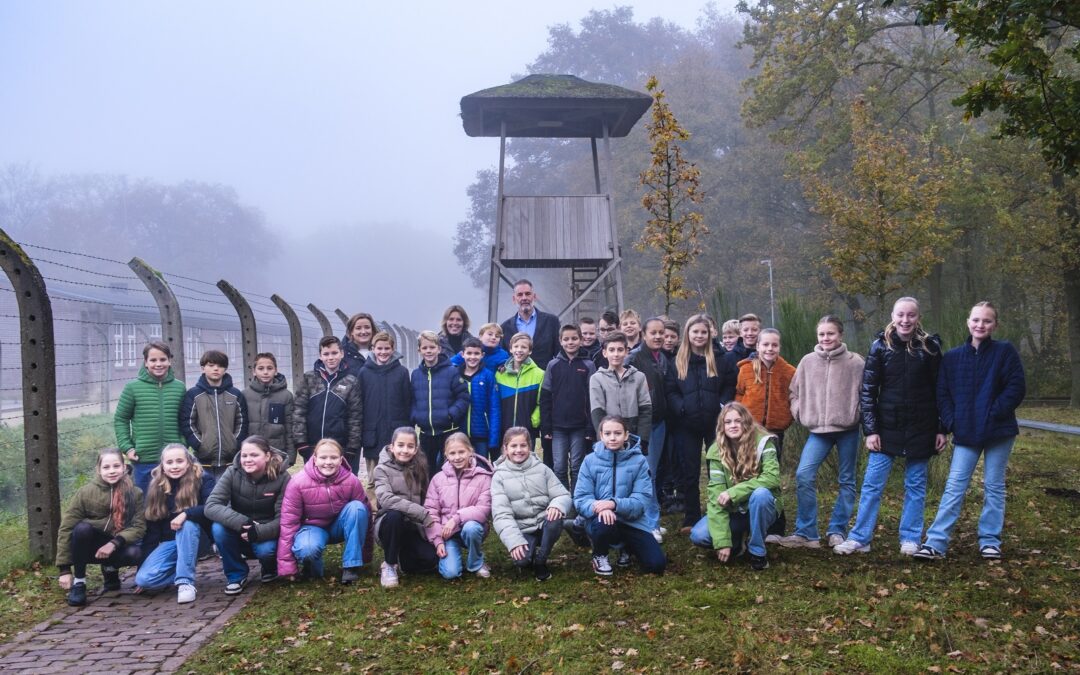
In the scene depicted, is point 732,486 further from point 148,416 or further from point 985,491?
point 148,416

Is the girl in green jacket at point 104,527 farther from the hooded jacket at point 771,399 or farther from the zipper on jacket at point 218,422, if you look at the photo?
the hooded jacket at point 771,399

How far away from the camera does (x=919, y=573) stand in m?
6.45

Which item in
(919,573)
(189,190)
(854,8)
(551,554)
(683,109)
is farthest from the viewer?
(189,190)

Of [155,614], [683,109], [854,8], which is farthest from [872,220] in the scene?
[683,109]

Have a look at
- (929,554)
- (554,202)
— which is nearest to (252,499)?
(929,554)

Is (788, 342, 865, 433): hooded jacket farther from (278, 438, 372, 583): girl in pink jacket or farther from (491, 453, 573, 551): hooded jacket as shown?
(278, 438, 372, 583): girl in pink jacket

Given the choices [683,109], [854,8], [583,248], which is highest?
[683,109]

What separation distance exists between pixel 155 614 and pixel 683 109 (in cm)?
4481

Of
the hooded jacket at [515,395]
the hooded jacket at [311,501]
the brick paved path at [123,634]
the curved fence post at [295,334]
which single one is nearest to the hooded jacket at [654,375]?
the hooded jacket at [515,395]

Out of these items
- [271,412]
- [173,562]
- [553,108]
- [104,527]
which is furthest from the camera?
[553,108]

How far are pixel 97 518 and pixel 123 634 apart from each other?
4.01 feet

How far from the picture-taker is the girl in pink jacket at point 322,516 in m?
6.80

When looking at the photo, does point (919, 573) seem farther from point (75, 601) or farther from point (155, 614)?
point (75, 601)

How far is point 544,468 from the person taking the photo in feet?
23.4
